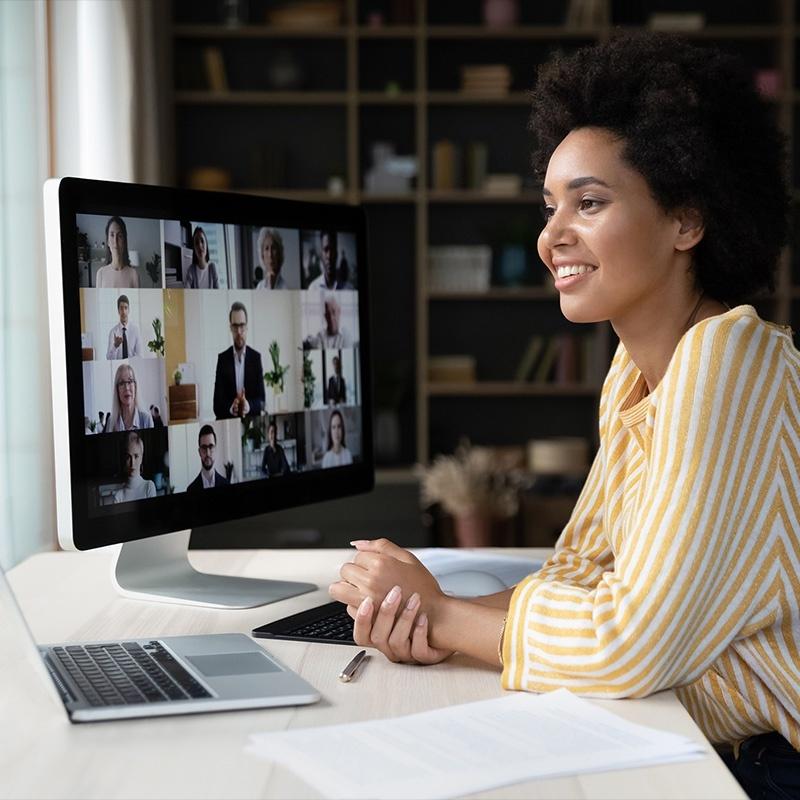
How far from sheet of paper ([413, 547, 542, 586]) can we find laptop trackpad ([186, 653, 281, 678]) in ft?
1.53

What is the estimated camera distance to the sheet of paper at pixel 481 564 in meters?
1.56

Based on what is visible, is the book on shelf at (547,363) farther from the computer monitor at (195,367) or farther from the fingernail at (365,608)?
the fingernail at (365,608)

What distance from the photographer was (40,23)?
2.60 meters

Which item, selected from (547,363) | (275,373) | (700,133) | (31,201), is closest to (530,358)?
(547,363)

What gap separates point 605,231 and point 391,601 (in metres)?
0.46

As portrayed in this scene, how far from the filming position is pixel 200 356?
4.57ft

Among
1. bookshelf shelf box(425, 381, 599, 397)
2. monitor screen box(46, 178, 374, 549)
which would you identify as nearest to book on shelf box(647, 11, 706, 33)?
bookshelf shelf box(425, 381, 599, 397)

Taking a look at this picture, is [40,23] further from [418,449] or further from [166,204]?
[418,449]

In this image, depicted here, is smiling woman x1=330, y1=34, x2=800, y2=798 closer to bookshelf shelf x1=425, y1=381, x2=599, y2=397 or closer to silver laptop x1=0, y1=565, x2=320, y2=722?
silver laptop x1=0, y1=565, x2=320, y2=722

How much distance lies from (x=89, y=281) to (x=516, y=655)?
603 mm

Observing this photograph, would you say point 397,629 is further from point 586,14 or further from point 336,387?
point 586,14

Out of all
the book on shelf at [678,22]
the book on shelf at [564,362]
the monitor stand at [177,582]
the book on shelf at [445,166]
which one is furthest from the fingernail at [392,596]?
the book on shelf at [678,22]

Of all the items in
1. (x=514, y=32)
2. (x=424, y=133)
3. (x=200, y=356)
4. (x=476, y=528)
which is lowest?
(x=476, y=528)

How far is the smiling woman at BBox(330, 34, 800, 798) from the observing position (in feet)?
3.34
